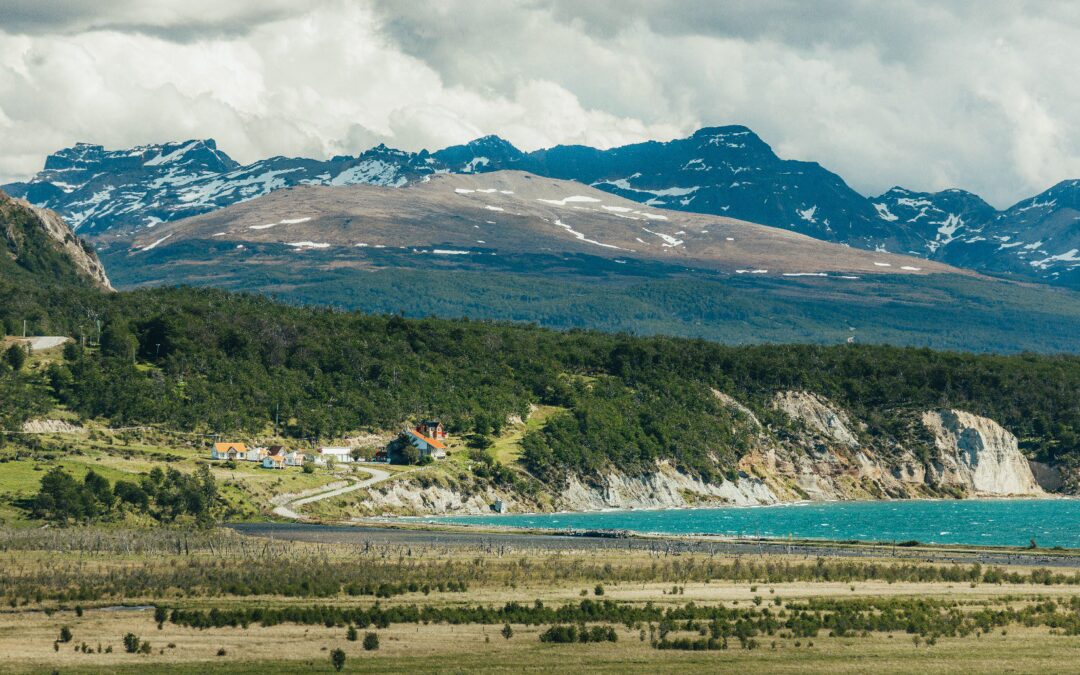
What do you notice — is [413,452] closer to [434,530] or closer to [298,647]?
[434,530]

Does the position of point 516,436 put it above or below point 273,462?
above

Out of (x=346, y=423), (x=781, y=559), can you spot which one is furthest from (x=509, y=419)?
(x=781, y=559)

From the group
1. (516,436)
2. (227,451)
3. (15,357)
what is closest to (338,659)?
(227,451)

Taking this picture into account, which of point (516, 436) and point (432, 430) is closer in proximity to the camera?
point (432, 430)

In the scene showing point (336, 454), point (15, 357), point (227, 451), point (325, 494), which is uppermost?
point (15, 357)

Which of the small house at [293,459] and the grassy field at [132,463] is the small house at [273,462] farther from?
the grassy field at [132,463]

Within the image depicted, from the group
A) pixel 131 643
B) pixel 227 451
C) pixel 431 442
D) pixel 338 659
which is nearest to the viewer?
pixel 338 659

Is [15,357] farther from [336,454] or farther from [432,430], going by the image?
[432,430]

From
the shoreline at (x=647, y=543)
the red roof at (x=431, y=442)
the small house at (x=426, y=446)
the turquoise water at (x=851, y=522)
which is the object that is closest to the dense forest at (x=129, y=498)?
the shoreline at (x=647, y=543)
